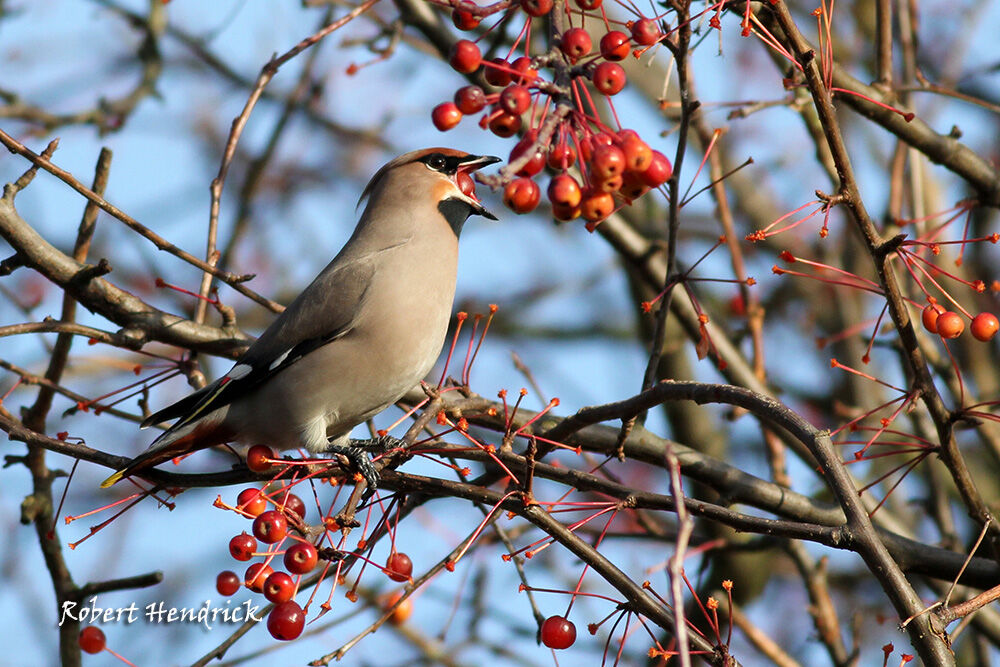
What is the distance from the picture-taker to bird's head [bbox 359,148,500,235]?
4273 millimetres

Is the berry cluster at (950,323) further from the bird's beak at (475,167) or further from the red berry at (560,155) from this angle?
the bird's beak at (475,167)

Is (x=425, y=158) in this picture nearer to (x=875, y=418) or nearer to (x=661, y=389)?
(x=661, y=389)

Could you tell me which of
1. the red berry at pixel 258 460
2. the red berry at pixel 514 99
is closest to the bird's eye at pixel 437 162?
the red berry at pixel 258 460

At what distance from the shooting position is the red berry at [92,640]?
3660 mm

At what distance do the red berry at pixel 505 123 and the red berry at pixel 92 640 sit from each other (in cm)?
224

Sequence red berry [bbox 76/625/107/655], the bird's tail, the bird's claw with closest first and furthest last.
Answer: the bird's claw < the bird's tail < red berry [bbox 76/625/107/655]

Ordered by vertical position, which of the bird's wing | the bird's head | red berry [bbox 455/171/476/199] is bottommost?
the bird's wing

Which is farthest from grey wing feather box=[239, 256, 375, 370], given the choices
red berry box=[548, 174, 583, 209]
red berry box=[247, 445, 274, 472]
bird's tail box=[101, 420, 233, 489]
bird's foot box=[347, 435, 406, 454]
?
red berry box=[548, 174, 583, 209]

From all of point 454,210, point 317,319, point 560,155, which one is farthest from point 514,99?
point 454,210

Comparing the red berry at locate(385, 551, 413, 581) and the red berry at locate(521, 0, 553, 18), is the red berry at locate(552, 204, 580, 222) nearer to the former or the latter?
the red berry at locate(521, 0, 553, 18)

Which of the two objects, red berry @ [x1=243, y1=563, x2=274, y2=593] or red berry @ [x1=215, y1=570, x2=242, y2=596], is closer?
red berry @ [x1=243, y1=563, x2=274, y2=593]

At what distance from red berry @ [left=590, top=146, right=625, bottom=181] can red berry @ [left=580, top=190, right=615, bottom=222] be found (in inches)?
4.6

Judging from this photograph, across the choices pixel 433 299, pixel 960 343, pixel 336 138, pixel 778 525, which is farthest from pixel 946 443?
pixel 336 138

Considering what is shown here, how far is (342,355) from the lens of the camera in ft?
12.7
